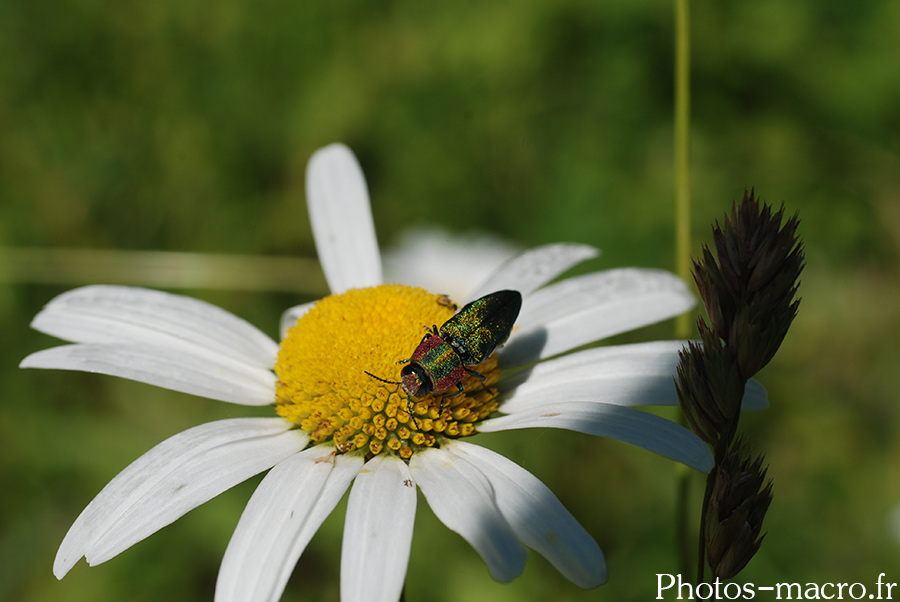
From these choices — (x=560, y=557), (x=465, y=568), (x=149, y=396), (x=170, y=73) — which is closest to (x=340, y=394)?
(x=560, y=557)

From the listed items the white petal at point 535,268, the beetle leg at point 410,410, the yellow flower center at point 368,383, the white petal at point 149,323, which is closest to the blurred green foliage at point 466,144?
the white petal at point 535,268

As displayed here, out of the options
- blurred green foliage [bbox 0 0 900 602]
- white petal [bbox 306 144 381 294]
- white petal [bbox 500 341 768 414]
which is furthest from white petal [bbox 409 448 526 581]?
blurred green foliage [bbox 0 0 900 602]

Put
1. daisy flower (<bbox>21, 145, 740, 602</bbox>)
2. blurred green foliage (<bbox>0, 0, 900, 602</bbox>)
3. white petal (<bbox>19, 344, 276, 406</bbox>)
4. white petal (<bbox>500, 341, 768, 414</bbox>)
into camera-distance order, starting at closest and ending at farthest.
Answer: daisy flower (<bbox>21, 145, 740, 602</bbox>), white petal (<bbox>500, 341, 768, 414</bbox>), white petal (<bbox>19, 344, 276, 406</bbox>), blurred green foliage (<bbox>0, 0, 900, 602</bbox>)

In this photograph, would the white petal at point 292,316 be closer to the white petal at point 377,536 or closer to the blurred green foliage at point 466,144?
the white petal at point 377,536

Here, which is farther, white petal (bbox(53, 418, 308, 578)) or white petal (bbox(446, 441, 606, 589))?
white petal (bbox(53, 418, 308, 578))

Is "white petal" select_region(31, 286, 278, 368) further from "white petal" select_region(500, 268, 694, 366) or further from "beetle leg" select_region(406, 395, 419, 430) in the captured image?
"white petal" select_region(500, 268, 694, 366)
